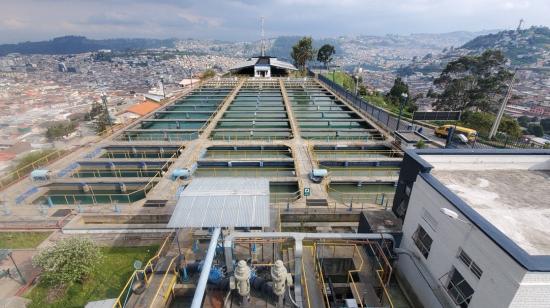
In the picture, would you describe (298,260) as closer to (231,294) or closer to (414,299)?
(231,294)

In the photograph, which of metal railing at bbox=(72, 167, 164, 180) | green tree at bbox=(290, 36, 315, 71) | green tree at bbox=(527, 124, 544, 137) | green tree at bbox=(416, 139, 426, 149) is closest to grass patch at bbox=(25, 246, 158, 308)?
metal railing at bbox=(72, 167, 164, 180)

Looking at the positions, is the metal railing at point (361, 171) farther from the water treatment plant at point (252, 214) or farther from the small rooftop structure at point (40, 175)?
the small rooftop structure at point (40, 175)

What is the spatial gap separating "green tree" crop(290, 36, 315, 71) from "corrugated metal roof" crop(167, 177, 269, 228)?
226ft

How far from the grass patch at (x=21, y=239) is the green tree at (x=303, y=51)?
70.9m

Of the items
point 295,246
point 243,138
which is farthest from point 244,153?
point 295,246

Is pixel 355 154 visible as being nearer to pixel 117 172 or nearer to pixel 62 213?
pixel 117 172

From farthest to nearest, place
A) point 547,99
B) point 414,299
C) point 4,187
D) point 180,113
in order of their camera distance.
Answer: point 547,99, point 180,113, point 4,187, point 414,299

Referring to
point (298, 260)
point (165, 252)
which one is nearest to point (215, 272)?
point (298, 260)

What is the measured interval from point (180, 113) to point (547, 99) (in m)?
71.4

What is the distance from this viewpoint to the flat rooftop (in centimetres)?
716

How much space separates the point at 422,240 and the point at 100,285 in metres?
13.8

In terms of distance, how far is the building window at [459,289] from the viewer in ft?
24.7

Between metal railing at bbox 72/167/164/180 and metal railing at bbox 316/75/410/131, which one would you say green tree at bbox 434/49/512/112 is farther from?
metal railing at bbox 72/167/164/180

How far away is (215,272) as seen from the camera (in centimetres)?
933
